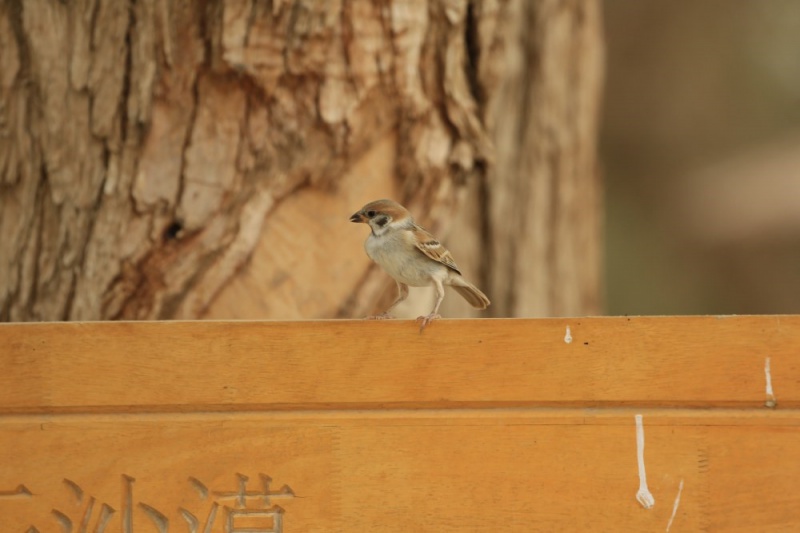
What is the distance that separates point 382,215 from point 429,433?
1.01 m

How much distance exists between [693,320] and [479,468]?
2.28 feet

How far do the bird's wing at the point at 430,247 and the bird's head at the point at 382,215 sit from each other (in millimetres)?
65

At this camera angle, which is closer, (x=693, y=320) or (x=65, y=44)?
(x=693, y=320)

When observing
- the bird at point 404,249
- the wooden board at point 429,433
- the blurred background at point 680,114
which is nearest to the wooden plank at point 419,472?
the wooden board at point 429,433

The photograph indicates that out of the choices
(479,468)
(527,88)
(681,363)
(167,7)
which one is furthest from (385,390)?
(527,88)

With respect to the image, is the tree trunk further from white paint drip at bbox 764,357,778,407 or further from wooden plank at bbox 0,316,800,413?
white paint drip at bbox 764,357,778,407

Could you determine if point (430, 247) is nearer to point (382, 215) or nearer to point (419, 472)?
point (382, 215)

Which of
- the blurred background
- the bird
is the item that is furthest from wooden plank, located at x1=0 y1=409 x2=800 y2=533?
the blurred background

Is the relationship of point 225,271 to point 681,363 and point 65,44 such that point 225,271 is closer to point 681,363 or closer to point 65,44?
point 65,44

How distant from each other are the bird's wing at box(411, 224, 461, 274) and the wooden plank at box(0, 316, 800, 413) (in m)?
0.70

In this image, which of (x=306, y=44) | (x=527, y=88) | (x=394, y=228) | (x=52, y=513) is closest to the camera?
(x=52, y=513)

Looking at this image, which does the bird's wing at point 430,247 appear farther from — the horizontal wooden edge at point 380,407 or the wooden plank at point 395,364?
the horizontal wooden edge at point 380,407

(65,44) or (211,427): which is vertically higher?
(65,44)

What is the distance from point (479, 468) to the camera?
10.2 feet
